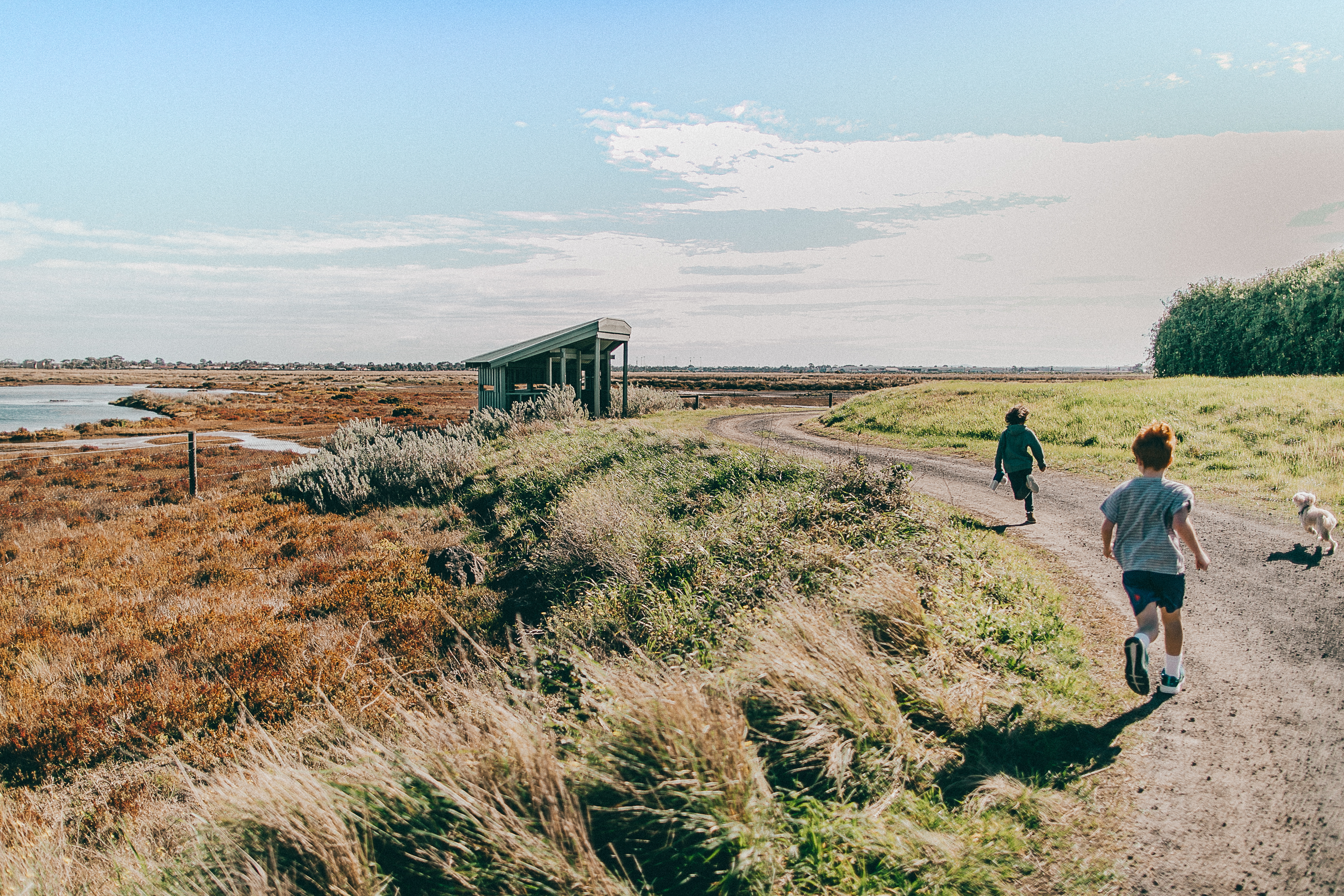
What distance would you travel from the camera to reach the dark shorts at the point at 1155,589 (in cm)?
436

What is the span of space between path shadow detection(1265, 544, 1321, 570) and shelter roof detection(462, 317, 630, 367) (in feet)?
60.8

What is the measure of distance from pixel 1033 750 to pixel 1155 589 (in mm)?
1423

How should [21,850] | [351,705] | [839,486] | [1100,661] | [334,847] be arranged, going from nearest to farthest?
[334,847] → [21,850] → [1100,661] → [351,705] → [839,486]

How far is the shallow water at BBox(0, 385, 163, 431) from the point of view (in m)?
41.3

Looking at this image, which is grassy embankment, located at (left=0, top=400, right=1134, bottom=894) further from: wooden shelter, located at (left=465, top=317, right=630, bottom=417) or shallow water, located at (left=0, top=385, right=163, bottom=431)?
shallow water, located at (left=0, top=385, right=163, bottom=431)

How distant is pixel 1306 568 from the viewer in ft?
22.8

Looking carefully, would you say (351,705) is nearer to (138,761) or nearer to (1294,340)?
(138,761)

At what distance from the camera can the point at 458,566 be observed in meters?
10.4

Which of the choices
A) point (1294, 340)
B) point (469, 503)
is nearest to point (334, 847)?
point (469, 503)

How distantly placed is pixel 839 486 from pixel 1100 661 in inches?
155

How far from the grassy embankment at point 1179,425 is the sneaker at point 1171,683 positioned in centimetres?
711

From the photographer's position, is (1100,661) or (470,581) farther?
(470,581)

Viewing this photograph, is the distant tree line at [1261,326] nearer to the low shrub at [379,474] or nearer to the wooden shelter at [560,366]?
the wooden shelter at [560,366]

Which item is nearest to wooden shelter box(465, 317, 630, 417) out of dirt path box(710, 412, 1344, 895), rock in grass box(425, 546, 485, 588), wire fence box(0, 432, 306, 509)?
wire fence box(0, 432, 306, 509)
